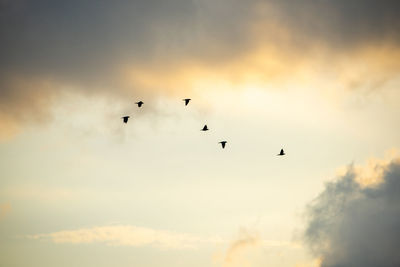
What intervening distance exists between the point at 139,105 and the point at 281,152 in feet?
103

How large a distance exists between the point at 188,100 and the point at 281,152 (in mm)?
22581

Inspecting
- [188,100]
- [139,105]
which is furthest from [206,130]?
[139,105]

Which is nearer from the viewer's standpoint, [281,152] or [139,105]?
[139,105]

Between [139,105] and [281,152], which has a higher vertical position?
[139,105]

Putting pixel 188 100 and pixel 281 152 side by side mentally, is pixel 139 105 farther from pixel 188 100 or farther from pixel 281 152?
pixel 281 152

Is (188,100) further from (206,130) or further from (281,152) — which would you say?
(281,152)

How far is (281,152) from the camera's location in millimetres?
98062

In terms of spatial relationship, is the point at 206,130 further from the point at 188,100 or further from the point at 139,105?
the point at 139,105

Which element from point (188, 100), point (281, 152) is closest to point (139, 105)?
point (188, 100)

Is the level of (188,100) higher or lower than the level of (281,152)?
higher

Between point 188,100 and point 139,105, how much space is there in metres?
10.2

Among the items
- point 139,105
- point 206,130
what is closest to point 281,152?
point 206,130

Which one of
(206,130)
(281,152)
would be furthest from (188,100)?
(281,152)

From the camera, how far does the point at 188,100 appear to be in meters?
93.9
